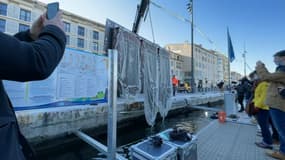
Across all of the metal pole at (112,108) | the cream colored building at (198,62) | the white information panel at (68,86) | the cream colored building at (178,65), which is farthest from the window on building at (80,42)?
the metal pole at (112,108)

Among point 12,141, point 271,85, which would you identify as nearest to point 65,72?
point 12,141

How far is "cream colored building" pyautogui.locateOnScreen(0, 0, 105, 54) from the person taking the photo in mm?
25984

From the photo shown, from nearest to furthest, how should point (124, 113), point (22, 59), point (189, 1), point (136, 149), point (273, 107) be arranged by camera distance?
point (22, 59), point (136, 149), point (273, 107), point (124, 113), point (189, 1)

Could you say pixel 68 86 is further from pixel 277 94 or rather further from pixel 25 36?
pixel 277 94

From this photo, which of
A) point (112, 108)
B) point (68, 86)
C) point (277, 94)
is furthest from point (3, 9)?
point (277, 94)

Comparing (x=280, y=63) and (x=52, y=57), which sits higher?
(x=280, y=63)

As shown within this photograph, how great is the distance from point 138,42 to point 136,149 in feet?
7.65

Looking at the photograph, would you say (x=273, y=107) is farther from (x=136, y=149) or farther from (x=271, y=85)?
(x=136, y=149)

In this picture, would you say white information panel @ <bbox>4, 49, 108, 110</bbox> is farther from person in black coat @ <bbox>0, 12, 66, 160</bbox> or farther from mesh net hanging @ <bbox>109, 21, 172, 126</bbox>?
person in black coat @ <bbox>0, 12, 66, 160</bbox>

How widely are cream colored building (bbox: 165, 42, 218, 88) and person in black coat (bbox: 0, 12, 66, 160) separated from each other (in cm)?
4948

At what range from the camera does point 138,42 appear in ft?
12.7

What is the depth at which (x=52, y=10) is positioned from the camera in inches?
35.6

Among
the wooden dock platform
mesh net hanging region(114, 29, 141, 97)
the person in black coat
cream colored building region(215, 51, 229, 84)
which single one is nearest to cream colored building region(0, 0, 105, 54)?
mesh net hanging region(114, 29, 141, 97)

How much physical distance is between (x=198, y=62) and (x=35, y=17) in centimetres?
4242
